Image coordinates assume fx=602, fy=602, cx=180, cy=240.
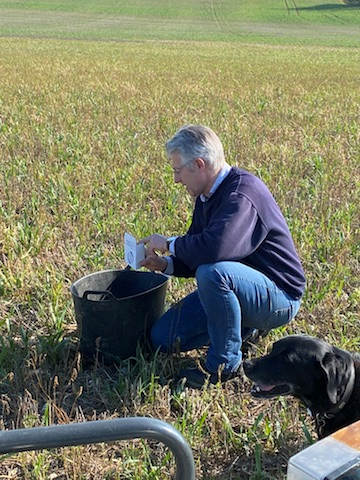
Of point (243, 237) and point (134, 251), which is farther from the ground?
point (243, 237)

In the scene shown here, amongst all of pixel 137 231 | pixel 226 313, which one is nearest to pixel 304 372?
pixel 226 313

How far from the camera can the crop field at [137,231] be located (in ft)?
9.98

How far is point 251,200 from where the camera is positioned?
11.1 feet

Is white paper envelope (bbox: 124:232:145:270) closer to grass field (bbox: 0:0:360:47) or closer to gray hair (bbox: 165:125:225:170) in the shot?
gray hair (bbox: 165:125:225:170)

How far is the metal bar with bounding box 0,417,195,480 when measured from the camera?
4.73ft

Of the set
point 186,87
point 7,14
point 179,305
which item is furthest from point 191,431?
point 7,14

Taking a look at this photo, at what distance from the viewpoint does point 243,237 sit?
3322 mm

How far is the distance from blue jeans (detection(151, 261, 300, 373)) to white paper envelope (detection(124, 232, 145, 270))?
0.36m

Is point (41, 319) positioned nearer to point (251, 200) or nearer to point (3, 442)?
point (251, 200)

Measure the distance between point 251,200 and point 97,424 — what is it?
6.83 feet

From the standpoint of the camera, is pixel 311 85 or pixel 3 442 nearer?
pixel 3 442

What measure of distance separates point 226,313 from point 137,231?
A: 6.62ft

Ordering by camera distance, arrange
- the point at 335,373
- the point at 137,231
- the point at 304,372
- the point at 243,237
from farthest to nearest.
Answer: the point at 137,231
the point at 243,237
the point at 304,372
the point at 335,373

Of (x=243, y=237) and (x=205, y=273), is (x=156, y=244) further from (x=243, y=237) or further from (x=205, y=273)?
(x=243, y=237)
